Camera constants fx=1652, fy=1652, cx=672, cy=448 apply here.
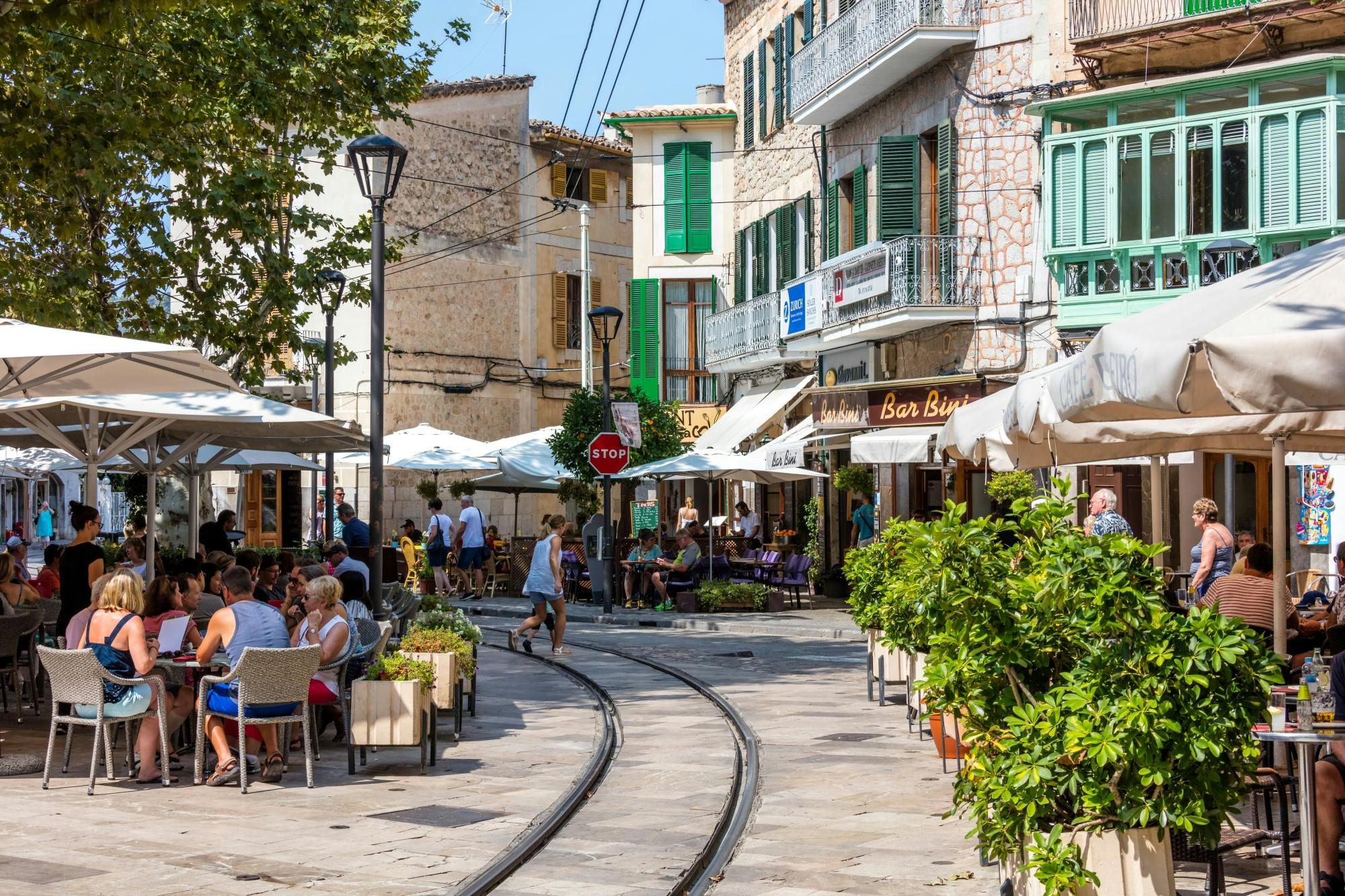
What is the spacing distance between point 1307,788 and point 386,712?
6.00 m

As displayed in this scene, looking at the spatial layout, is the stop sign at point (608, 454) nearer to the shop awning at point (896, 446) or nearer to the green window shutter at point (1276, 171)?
the shop awning at point (896, 446)

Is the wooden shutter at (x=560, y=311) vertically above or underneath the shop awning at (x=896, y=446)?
above

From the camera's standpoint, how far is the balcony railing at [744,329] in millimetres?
31891

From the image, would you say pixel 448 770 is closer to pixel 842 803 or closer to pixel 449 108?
pixel 842 803

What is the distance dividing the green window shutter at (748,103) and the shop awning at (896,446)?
12.0m

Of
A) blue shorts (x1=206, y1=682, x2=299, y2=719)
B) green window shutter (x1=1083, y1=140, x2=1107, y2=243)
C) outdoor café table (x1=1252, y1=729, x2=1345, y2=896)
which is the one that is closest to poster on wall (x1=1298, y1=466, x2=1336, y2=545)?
green window shutter (x1=1083, y1=140, x2=1107, y2=243)

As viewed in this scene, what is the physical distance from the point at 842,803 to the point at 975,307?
15901 mm

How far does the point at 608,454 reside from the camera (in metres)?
24.8

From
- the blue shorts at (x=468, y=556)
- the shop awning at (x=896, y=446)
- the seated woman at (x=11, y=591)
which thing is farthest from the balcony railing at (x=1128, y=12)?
the seated woman at (x=11, y=591)

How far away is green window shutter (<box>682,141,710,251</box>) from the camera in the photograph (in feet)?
123

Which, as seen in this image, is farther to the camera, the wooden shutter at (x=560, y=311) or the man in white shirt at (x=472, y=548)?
the wooden shutter at (x=560, y=311)

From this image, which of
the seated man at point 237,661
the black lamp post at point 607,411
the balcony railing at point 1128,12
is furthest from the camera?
the black lamp post at point 607,411

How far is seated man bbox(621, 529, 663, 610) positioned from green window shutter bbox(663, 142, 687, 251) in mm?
12048

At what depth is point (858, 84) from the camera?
26688 mm
